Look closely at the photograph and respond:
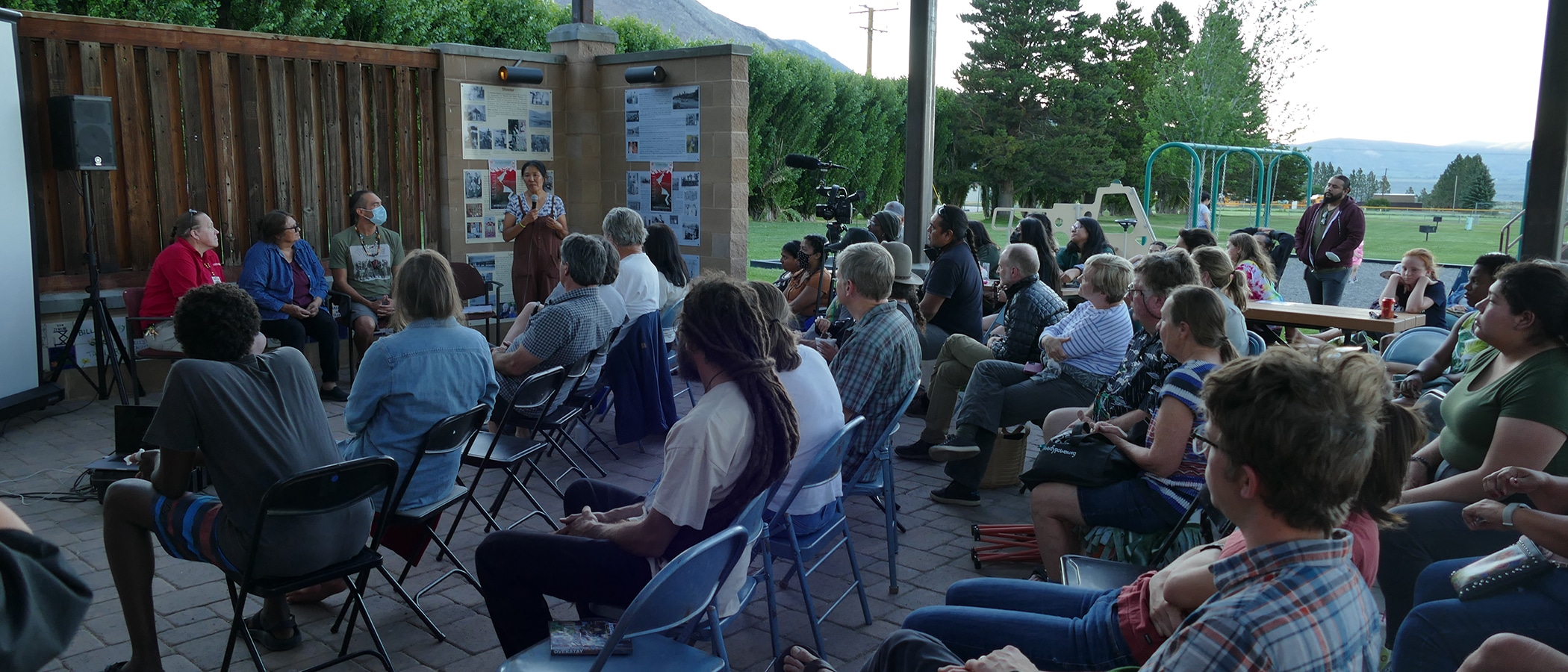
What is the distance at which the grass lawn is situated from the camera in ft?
69.4

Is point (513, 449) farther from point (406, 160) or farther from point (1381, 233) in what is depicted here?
point (1381, 233)

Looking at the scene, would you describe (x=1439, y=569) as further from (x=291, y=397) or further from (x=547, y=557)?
(x=291, y=397)

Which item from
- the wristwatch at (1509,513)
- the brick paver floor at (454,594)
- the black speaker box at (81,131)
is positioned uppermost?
the black speaker box at (81,131)

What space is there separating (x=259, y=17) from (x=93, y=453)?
27.9 feet

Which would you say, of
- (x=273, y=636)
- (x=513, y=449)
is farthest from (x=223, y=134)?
(x=273, y=636)

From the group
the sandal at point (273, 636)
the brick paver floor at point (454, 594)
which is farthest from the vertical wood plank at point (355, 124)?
the sandal at point (273, 636)

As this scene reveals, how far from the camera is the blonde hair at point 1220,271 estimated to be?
17.0ft

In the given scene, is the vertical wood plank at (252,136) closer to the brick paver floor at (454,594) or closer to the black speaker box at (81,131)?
the black speaker box at (81,131)

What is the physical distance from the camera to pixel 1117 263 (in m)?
4.64

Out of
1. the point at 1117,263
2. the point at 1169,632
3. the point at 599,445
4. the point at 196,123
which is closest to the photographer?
the point at 1169,632

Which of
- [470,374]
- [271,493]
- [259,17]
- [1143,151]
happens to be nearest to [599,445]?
[470,374]

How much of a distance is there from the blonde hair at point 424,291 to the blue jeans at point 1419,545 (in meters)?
3.12

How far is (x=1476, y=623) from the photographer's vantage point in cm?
240

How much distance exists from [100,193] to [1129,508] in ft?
23.1
